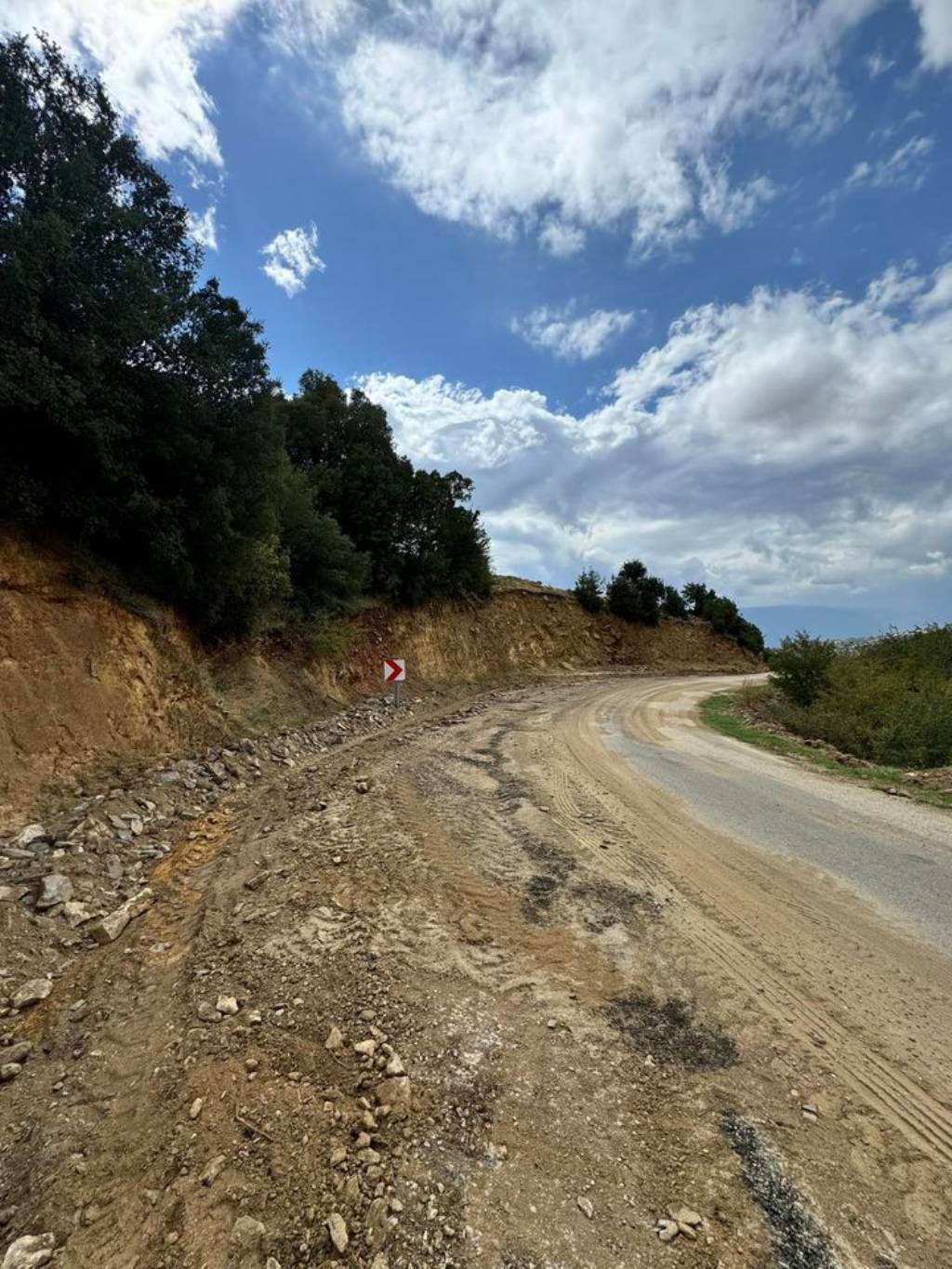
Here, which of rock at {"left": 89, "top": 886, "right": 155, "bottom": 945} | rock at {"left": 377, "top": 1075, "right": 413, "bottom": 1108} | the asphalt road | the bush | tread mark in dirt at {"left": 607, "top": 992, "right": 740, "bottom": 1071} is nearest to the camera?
rock at {"left": 377, "top": 1075, "right": 413, "bottom": 1108}

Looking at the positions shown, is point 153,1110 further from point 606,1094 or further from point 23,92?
point 23,92

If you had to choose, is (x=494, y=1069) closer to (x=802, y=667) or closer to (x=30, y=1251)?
(x=30, y=1251)

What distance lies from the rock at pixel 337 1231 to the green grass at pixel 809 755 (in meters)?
9.04

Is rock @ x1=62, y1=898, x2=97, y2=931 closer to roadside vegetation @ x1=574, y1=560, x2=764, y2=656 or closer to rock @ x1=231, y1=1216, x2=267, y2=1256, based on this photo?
rock @ x1=231, y1=1216, x2=267, y2=1256

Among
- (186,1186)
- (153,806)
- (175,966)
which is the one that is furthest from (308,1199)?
(153,806)

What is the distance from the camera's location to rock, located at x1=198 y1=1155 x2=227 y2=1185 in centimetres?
258

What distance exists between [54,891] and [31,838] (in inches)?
47.4

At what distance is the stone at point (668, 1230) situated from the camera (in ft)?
7.45

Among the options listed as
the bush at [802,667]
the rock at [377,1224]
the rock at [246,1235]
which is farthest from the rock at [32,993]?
the bush at [802,667]

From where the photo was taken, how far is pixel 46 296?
300 inches

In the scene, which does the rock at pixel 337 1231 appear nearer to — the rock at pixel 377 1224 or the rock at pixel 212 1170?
the rock at pixel 377 1224

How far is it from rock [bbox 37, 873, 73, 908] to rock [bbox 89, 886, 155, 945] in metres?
0.44

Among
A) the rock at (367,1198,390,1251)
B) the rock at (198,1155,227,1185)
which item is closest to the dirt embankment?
the rock at (198,1155,227,1185)

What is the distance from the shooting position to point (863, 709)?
14.5m
